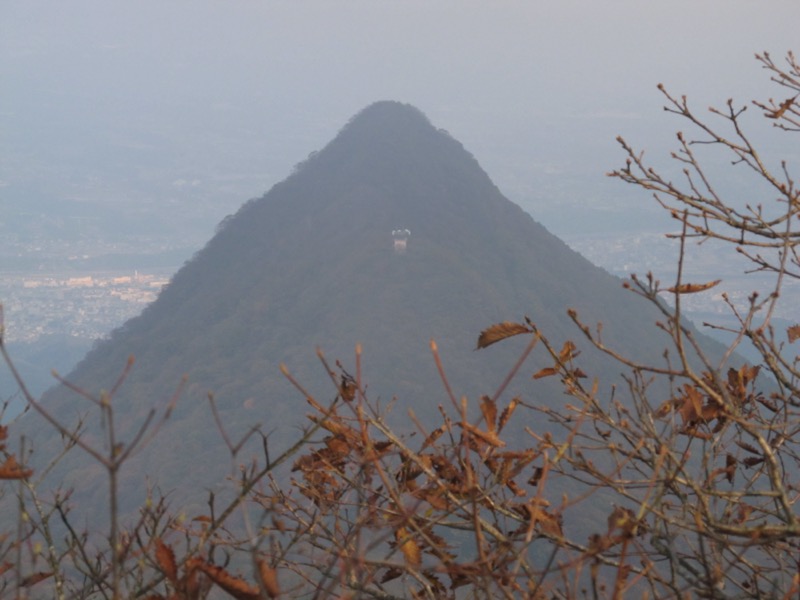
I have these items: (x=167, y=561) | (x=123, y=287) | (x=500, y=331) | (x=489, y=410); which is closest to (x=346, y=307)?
(x=500, y=331)

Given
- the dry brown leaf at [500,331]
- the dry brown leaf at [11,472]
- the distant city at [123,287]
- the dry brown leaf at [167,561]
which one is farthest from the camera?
the distant city at [123,287]

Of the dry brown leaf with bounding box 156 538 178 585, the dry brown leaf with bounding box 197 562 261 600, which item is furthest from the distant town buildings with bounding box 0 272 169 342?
the dry brown leaf with bounding box 197 562 261 600

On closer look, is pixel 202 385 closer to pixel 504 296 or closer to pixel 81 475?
pixel 81 475

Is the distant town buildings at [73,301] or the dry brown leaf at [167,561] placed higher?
the dry brown leaf at [167,561]

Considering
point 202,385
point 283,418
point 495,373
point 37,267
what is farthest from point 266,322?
point 37,267

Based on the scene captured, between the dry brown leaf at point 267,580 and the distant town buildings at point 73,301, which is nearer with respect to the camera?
the dry brown leaf at point 267,580

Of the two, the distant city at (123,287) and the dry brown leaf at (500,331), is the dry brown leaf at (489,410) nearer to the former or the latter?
the dry brown leaf at (500,331)

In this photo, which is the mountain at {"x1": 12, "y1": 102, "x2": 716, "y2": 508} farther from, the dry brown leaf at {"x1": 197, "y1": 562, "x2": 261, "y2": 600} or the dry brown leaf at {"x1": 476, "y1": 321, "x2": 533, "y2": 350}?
the dry brown leaf at {"x1": 197, "y1": 562, "x2": 261, "y2": 600}

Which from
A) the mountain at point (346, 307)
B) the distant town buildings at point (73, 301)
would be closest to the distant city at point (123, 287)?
the distant town buildings at point (73, 301)
